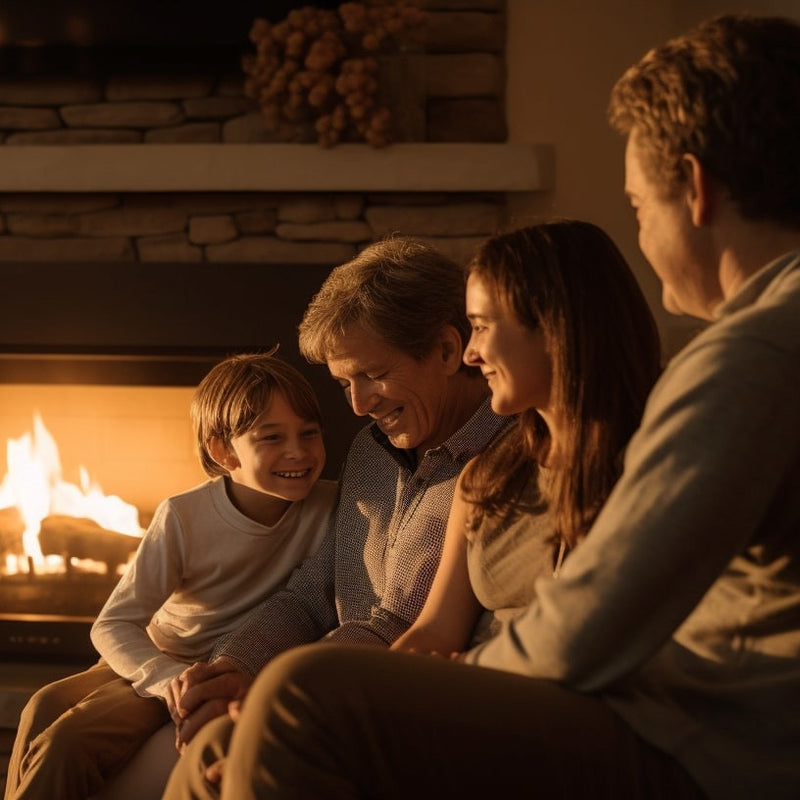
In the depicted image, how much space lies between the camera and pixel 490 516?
152 centimetres

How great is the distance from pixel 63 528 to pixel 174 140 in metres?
0.87

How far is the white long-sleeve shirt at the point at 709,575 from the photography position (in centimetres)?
96

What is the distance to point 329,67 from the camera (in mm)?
2338

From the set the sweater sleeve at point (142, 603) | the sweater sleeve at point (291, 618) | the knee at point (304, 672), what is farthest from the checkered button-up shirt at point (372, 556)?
the knee at point (304, 672)

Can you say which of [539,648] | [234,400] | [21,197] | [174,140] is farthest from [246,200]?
[539,648]

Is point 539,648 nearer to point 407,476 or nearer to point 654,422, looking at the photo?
point 654,422

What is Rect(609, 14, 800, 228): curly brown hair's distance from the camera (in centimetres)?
107

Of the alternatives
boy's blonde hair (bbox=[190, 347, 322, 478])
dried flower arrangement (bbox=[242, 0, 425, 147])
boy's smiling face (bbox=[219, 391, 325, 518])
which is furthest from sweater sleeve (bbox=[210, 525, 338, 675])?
dried flower arrangement (bbox=[242, 0, 425, 147])

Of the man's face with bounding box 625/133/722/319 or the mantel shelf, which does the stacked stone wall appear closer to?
the mantel shelf

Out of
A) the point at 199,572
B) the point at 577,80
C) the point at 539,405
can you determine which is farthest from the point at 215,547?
the point at 577,80

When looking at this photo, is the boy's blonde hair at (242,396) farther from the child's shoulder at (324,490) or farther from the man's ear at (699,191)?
the man's ear at (699,191)

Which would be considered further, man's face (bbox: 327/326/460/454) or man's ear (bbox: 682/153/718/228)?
man's face (bbox: 327/326/460/454)

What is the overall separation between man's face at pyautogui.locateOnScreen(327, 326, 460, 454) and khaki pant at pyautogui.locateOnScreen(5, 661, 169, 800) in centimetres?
53

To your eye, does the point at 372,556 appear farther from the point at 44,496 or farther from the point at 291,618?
the point at 44,496
